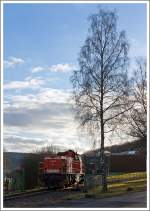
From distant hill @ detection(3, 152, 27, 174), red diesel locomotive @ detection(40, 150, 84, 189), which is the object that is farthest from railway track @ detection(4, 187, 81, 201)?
distant hill @ detection(3, 152, 27, 174)

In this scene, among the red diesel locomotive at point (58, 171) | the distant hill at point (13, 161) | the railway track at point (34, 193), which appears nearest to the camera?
the railway track at point (34, 193)

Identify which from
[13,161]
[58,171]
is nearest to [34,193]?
[58,171]

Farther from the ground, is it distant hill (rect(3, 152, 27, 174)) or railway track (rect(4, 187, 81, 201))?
distant hill (rect(3, 152, 27, 174))

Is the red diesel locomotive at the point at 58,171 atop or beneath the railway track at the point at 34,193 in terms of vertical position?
atop

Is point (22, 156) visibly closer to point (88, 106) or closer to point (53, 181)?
point (53, 181)

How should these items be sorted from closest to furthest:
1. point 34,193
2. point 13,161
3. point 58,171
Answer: point 34,193 < point 58,171 < point 13,161

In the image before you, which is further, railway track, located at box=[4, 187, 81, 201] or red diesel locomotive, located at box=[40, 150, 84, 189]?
red diesel locomotive, located at box=[40, 150, 84, 189]

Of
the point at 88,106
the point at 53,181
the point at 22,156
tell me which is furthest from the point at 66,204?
the point at 22,156

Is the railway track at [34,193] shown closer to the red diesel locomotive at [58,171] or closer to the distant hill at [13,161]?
the red diesel locomotive at [58,171]

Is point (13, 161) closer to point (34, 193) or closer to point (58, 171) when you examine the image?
point (58, 171)

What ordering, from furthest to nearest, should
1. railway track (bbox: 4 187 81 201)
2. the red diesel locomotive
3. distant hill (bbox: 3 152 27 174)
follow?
distant hill (bbox: 3 152 27 174) < the red diesel locomotive < railway track (bbox: 4 187 81 201)

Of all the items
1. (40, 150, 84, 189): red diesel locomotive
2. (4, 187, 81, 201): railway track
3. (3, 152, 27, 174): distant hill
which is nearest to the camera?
(4, 187, 81, 201): railway track

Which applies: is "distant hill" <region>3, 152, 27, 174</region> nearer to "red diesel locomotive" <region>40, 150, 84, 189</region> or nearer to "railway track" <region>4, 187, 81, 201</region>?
"red diesel locomotive" <region>40, 150, 84, 189</region>

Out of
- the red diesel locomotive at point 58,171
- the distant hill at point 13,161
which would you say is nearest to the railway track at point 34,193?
the red diesel locomotive at point 58,171
